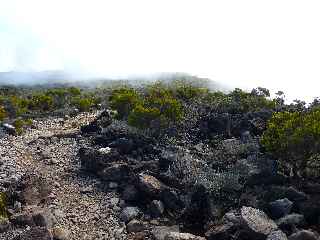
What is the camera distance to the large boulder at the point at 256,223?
54.9ft

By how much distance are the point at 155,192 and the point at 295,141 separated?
6156 millimetres

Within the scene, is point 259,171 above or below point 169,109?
below

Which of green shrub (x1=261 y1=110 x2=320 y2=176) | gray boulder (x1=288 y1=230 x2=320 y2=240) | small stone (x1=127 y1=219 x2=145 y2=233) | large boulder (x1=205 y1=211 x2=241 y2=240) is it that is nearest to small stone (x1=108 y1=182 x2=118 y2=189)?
small stone (x1=127 y1=219 x2=145 y2=233)

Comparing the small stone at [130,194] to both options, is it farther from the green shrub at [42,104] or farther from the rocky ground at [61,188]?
the green shrub at [42,104]

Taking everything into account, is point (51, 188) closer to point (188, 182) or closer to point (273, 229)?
point (188, 182)

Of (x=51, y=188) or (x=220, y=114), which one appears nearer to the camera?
(x=51, y=188)

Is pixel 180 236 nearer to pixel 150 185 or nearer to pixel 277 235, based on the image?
pixel 277 235

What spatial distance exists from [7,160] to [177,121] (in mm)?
9849

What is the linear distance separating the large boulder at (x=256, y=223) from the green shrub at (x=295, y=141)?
14.2 feet

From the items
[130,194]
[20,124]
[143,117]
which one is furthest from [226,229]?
[20,124]

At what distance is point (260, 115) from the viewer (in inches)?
1158

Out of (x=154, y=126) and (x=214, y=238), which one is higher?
(x=154, y=126)

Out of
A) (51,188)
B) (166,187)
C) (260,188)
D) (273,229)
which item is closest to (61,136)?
(51,188)

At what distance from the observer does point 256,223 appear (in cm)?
1709
